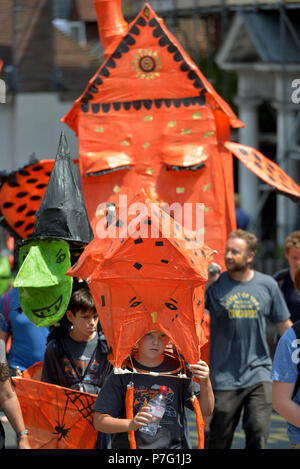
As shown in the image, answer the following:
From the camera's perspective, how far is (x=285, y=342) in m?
4.57

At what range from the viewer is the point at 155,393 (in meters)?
4.61

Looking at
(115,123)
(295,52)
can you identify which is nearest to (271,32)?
(295,52)

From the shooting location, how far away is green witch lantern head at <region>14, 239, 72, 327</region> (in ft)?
17.3

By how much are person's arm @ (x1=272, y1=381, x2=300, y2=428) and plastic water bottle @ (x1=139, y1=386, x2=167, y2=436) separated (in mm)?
523

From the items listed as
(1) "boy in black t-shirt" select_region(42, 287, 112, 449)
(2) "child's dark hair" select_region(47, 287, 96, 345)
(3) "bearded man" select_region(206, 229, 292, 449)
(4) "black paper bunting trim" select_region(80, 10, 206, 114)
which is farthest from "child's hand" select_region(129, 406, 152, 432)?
(4) "black paper bunting trim" select_region(80, 10, 206, 114)

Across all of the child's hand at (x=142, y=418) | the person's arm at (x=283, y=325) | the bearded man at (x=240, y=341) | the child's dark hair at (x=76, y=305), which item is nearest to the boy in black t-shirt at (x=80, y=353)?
the child's dark hair at (x=76, y=305)

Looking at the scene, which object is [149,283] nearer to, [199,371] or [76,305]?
[199,371]

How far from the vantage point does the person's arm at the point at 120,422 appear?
170 inches

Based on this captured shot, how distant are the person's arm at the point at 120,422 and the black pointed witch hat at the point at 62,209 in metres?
1.22

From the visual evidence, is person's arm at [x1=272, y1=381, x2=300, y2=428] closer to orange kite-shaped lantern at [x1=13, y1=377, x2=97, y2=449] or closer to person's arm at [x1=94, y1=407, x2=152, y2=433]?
person's arm at [x1=94, y1=407, x2=152, y2=433]

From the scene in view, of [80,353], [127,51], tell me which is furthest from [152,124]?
[80,353]

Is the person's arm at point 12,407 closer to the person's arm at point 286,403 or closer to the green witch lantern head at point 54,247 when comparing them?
the green witch lantern head at point 54,247

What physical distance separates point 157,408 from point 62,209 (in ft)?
4.98
